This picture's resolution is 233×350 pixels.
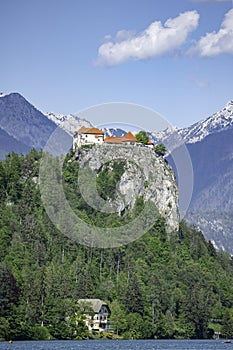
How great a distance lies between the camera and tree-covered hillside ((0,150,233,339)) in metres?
110

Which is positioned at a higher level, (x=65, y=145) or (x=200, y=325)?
(x=65, y=145)

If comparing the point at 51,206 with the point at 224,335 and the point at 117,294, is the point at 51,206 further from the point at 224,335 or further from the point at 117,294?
the point at 224,335

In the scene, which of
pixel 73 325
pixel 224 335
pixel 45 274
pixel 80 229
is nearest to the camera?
pixel 73 325

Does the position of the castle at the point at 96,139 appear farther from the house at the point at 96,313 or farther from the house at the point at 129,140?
the house at the point at 96,313

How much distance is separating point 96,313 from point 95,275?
23.4 metres

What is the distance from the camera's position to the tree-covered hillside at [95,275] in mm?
109812

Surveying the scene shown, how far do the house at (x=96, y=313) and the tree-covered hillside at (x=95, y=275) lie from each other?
185cm

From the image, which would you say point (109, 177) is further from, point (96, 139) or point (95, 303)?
point (95, 303)

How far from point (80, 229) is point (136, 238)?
12452 mm

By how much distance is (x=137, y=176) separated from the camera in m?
A: 171

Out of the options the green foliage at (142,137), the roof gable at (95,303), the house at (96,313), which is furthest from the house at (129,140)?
the house at (96,313)

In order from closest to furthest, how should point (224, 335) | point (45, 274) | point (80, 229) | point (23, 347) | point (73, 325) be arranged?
point (23, 347) → point (73, 325) → point (45, 274) → point (224, 335) → point (80, 229)

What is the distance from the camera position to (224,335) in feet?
444

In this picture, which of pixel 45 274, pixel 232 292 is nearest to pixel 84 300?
pixel 45 274
